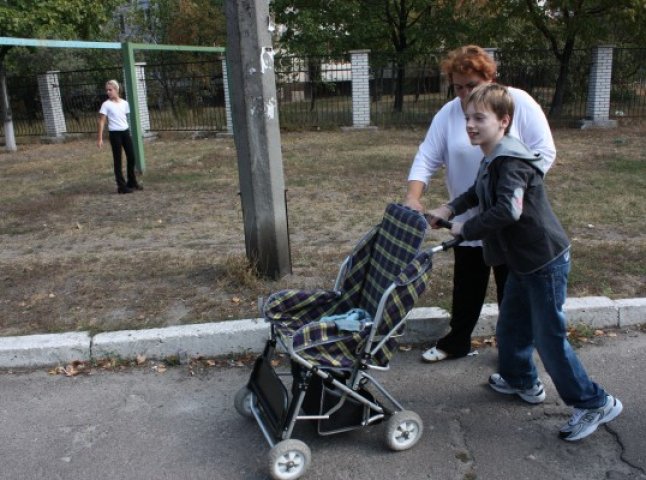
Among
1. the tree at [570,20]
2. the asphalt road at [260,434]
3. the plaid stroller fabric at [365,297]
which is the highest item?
the tree at [570,20]

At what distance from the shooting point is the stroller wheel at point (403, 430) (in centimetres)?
294

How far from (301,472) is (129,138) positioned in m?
8.05

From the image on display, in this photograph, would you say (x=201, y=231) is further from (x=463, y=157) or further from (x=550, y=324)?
(x=550, y=324)

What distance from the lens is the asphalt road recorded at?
2.89 m

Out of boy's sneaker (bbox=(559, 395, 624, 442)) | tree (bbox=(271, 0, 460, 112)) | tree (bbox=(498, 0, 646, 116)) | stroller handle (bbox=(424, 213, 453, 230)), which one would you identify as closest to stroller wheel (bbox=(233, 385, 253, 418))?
stroller handle (bbox=(424, 213, 453, 230))

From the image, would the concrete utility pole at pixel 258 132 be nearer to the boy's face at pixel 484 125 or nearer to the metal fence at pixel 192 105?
the boy's face at pixel 484 125

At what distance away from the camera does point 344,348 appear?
289cm

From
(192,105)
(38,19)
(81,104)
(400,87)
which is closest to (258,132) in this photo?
(38,19)

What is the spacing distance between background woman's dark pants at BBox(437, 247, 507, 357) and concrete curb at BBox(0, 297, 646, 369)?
33 centimetres

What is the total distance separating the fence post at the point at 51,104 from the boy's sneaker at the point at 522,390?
1859cm

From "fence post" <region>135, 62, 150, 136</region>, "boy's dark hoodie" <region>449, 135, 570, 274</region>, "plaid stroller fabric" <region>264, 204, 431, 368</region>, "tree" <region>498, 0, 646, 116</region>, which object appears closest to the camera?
"boy's dark hoodie" <region>449, 135, 570, 274</region>

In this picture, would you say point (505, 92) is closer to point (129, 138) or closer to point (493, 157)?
point (493, 157)

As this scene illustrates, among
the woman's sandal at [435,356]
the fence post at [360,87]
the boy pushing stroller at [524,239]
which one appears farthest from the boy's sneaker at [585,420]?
the fence post at [360,87]

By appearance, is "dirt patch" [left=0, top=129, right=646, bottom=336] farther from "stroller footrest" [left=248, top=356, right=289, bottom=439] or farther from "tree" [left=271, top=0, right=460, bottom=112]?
"tree" [left=271, top=0, right=460, bottom=112]
